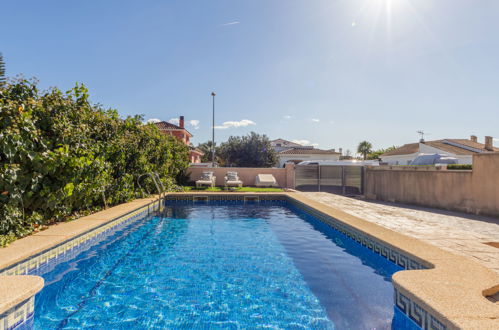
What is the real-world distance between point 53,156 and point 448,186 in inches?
448

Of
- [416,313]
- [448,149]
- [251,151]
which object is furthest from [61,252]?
[448,149]

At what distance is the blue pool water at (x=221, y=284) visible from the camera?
3.19m

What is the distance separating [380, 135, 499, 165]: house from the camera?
31.0m

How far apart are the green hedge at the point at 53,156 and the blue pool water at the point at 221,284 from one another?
4.05ft

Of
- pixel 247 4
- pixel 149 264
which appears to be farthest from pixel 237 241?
pixel 247 4

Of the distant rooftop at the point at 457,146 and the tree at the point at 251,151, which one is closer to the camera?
the tree at the point at 251,151

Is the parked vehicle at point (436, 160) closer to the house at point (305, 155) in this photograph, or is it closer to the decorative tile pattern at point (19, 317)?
the decorative tile pattern at point (19, 317)

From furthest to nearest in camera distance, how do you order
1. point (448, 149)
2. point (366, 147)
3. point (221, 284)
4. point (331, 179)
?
point (366, 147) → point (448, 149) → point (331, 179) → point (221, 284)

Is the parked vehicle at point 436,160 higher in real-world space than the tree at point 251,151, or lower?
lower

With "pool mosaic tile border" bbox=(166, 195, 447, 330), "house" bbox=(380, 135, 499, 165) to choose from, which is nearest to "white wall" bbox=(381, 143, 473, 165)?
"house" bbox=(380, 135, 499, 165)

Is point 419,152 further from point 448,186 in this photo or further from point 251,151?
point 448,186

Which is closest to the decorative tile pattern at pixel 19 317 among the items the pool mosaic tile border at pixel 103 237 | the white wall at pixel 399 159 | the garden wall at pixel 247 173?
the pool mosaic tile border at pixel 103 237

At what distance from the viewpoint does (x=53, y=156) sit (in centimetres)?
527

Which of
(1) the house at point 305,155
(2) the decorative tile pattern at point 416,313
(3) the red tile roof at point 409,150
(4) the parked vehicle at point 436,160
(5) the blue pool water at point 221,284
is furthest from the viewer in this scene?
(1) the house at point 305,155
